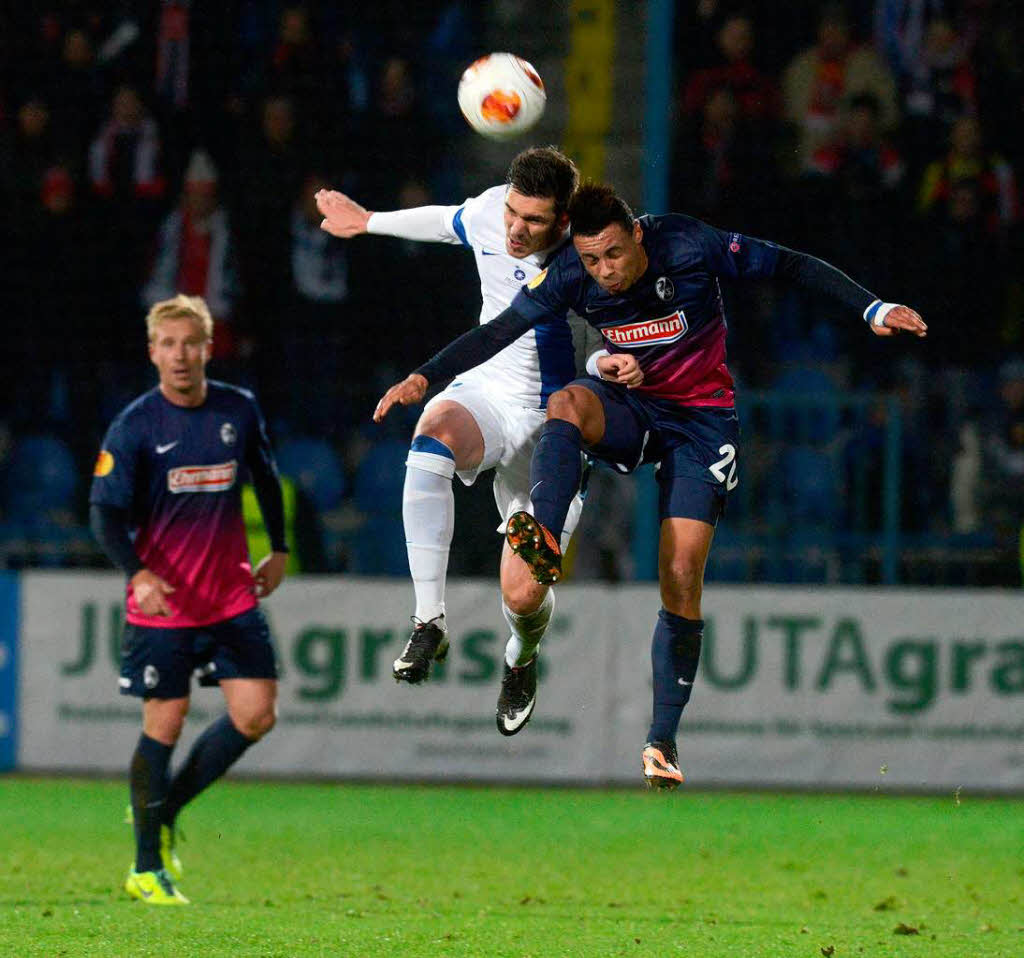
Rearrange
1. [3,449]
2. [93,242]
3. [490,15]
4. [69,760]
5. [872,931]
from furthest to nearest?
[490,15] → [93,242] → [3,449] → [69,760] → [872,931]

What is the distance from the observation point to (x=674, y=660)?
666cm

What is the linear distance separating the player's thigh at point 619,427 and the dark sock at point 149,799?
8.29ft

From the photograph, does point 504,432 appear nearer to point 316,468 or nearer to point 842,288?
point 842,288

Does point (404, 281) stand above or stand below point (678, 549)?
above

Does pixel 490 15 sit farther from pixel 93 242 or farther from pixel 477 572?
pixel 477 572

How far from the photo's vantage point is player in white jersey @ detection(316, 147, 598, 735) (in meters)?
6.34

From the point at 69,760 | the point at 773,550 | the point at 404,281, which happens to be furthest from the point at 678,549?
the point at 404,281

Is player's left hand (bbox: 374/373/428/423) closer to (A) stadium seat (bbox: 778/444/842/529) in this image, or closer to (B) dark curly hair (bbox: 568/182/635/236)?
→ (B) dark curly hair (bbox: 568/182/635/236)

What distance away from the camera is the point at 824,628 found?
37.2 feet

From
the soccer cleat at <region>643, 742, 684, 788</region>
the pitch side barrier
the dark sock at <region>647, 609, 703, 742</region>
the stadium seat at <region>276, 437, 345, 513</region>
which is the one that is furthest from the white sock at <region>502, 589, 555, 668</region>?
the stadium seat at <region>276, 437, 345, 513</region>

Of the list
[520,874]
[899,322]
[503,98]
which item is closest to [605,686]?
[520,874]

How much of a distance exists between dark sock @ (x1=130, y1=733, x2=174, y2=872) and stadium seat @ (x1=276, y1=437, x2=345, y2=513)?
431 cm

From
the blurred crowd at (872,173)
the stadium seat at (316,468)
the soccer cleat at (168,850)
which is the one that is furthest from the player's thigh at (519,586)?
the blurred crowd at (872,173)

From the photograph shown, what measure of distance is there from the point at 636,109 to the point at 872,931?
8294mm
